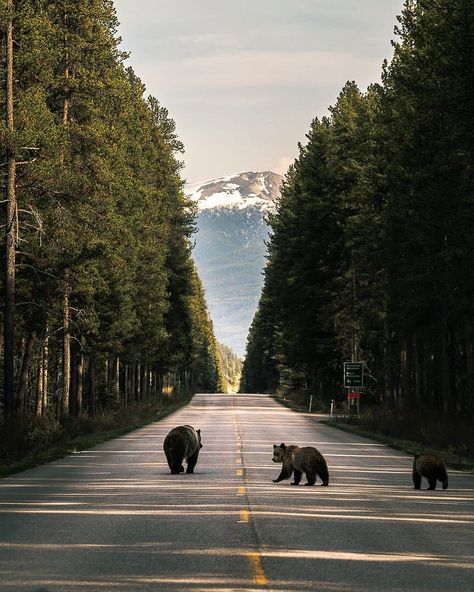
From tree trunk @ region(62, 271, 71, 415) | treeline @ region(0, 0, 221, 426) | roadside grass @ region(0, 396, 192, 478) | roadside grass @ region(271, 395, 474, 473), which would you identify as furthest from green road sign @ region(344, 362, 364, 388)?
tree trunk @ region(62, 271, 71, 415)

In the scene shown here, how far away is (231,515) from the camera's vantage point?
16.3 meters

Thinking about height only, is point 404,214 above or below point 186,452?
above

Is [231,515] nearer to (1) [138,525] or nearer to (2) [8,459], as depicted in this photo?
(1) [138,525]

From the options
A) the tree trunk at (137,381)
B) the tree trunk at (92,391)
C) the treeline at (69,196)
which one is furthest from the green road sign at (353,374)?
the tree trunk at (137,381)

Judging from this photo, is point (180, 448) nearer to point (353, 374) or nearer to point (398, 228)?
point (398, 228)

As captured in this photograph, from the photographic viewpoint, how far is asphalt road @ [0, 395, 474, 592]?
10805 millimetres

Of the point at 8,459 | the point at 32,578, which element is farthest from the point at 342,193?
the point at 32,578

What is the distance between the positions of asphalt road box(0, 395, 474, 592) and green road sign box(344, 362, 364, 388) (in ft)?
101

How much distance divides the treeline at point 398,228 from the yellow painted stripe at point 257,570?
25.6 metres

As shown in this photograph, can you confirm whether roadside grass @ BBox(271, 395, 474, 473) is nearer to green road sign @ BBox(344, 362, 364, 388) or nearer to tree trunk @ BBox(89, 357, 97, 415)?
green road sign @ BBox(344, 362, 364, 388)

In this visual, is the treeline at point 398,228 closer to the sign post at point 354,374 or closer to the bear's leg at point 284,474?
the sign post at point 354,374

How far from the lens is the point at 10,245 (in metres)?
35.6

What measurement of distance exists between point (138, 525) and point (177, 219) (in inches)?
3102

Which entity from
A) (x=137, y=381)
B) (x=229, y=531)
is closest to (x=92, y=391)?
(x=137, y=381)
